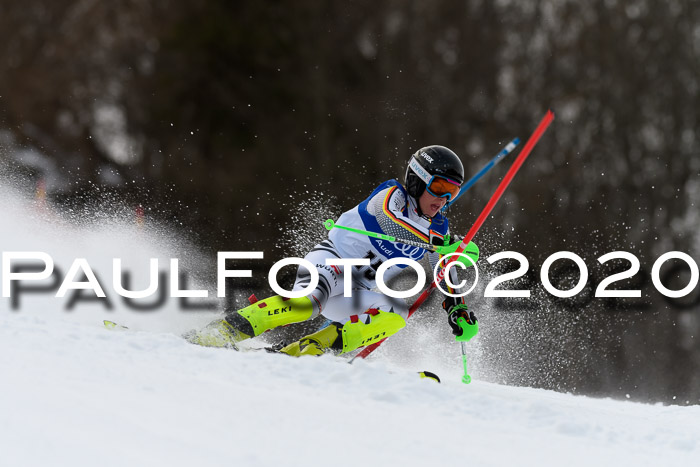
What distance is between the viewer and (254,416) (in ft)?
9.09

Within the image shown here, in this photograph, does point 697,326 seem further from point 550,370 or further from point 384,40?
point 384,40

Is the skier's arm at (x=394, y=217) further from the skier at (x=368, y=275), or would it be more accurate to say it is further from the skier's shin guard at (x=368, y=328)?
the skier's shin guard at (x=368, y=328)

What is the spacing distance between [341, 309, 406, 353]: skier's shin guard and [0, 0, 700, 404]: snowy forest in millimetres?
5953

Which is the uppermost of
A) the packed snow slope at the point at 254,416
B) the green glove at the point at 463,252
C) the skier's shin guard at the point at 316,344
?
the green glove at the point at 463,252

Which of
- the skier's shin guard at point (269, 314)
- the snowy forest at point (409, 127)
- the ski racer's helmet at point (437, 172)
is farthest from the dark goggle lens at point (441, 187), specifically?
the snowy forest at point (409, 127)

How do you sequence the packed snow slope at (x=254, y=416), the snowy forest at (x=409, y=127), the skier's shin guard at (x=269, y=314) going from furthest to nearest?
the snowy forest at (x=409, y=127), the skier's shin guard at (x=269, y=314), the packed snow slope at (x=254, y=416)

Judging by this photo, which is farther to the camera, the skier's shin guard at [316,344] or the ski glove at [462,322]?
the ski glove at [462,322]

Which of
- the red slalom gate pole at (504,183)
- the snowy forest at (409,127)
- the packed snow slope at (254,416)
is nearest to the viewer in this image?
the packed snow slope at (254,416)

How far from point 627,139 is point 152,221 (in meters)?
12.3

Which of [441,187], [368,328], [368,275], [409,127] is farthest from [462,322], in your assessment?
[409,127]

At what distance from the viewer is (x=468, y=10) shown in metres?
17.9

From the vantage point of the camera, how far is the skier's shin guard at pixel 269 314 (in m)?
4.59

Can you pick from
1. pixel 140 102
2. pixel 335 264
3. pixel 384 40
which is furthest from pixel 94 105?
pixel 335 264

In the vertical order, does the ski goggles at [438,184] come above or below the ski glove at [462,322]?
above
